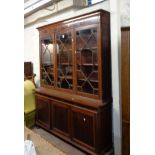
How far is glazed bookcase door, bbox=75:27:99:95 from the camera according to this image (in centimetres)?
250

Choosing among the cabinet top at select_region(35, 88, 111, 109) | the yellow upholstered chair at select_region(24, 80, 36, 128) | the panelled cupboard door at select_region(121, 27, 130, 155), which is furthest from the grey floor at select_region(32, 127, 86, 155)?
the panelled cupboard door at select_region(121, 27, 130, 155)

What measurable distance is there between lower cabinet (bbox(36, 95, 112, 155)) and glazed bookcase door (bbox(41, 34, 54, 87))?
1.28 ft

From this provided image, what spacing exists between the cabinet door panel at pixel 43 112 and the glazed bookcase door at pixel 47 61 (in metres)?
0.32

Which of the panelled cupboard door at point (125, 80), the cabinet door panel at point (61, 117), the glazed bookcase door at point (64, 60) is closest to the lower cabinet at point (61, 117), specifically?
the cabinet door panel at point (61, 117)

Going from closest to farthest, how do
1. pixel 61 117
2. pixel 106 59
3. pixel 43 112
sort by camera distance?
pixel 106 59
pixel 61 117
pixel 43 112

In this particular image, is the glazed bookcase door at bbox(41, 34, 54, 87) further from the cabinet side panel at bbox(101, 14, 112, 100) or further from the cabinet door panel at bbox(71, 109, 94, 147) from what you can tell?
the cabinet side panel at bbox(101, 14, 112, 100)

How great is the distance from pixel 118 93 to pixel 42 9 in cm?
249

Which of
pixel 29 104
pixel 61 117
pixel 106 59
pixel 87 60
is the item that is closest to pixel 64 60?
pixel 87 60

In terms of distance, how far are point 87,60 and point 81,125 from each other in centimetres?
92

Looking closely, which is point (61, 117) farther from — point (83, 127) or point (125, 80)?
point (125, 80)

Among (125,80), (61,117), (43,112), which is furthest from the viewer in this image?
(43,112)

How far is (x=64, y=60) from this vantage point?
10.0 feet

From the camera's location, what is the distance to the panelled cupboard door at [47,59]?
10.9ft
